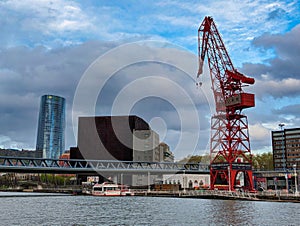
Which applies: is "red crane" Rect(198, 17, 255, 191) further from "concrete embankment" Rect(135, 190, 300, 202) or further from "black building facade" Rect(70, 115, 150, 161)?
"black building facade" Rect(70, 115, 150, 161)

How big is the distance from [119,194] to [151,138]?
65.2 m

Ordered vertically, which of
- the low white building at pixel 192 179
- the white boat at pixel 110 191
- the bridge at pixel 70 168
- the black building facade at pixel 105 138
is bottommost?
the white boat at pixel 110 191

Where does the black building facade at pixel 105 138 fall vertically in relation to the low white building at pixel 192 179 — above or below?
above

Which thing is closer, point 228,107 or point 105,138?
point 228,107

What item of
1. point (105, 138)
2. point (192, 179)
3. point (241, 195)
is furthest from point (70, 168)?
point (241, 195)

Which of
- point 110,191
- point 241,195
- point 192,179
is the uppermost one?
point 192,179

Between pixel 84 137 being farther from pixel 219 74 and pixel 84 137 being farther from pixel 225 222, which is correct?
pixel 225 222

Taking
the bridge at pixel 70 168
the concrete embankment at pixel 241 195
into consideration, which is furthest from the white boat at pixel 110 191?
the concrete embankment at pixel 241 195

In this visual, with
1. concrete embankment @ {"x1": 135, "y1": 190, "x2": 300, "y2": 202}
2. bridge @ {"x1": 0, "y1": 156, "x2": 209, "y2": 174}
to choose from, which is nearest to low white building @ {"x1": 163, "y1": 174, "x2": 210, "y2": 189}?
bridge @ {"x1": 0, "y1": 156, "x2": 209, "y2": 174}

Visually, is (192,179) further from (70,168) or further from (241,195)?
(241,195)

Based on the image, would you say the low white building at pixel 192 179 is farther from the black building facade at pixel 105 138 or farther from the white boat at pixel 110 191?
the black building facade at pixel 105 138

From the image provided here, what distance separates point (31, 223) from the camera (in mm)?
37406

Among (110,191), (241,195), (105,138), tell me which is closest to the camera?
(241,195)

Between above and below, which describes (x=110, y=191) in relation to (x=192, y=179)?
below
